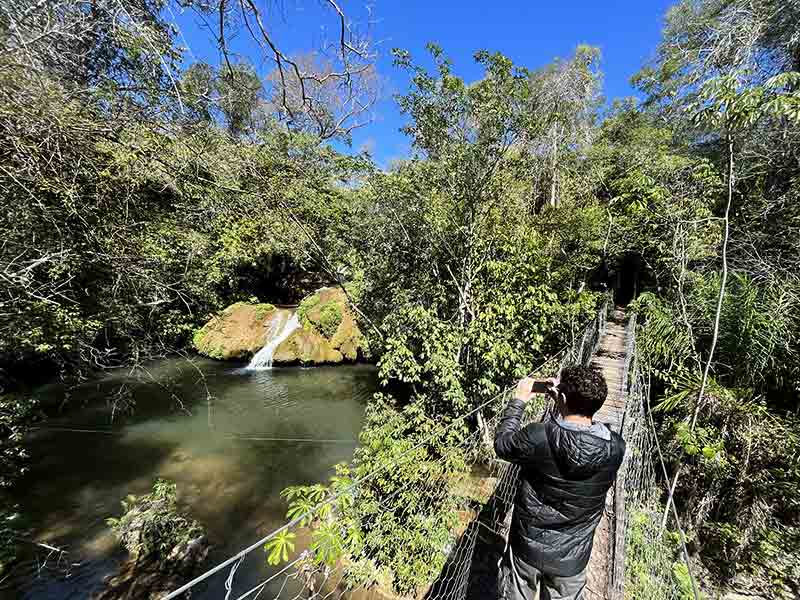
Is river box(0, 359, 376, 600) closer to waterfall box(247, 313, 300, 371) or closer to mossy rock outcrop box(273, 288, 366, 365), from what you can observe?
waterfall box(247, 313, 300, 371)

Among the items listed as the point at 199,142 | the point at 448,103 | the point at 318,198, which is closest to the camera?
the point at 199,142

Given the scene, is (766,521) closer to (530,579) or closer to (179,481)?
(530,579)

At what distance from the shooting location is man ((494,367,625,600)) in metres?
1.13

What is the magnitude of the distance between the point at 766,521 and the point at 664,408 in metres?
1.07

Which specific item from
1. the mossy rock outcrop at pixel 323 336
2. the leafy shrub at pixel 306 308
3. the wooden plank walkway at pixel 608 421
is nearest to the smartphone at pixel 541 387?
the wooden plank walkway at pixel 608 421

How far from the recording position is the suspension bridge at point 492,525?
6.50ft

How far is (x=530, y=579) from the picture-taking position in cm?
129

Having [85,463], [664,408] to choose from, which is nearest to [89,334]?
[85,463]

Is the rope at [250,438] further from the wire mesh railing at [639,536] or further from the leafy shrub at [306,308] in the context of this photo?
the wire mesh railing at [639,536]

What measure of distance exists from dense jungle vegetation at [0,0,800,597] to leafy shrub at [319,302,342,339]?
2980 millimetres

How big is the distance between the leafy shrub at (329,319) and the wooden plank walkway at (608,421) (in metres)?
6.47

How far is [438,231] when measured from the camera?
5.14 meters

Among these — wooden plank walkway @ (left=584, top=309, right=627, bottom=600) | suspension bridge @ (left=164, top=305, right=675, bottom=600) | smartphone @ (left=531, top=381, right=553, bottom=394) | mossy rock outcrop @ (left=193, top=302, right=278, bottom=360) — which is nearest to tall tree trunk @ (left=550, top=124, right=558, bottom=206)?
wooden plank walkway @ (left=584, top=309, right=627, bottom=600)

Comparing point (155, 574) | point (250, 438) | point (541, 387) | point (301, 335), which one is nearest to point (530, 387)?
point (541, 387)
